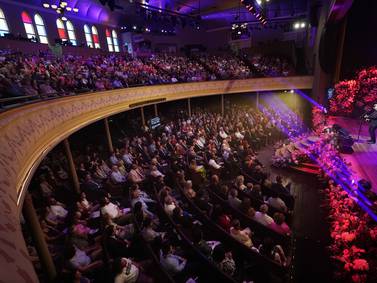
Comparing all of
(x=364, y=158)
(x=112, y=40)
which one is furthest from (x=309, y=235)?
(x=112, y=40)

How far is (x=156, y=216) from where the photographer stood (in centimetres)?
660

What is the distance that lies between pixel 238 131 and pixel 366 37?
7.65 metres

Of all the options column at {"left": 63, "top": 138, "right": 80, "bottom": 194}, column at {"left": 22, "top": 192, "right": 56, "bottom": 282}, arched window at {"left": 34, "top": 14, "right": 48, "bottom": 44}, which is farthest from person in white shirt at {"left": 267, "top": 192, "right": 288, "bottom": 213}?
arched window at {"left": 34, "top": 14, "right": 48, "bottom": 44}

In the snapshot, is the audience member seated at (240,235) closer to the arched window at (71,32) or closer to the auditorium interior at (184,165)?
the auditorium interior at (184,165)

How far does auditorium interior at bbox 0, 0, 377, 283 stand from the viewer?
14.8 feet

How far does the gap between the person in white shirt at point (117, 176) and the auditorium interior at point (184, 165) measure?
0.04 m

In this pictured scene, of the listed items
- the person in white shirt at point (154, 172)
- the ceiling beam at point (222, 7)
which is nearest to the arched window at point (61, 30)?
the ceiling beam at point (222, 7)

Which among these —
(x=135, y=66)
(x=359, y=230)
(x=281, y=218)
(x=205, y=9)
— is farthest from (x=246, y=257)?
(x=205, y=9)

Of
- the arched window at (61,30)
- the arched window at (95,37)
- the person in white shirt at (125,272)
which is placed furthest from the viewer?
the arched window at (95,37)

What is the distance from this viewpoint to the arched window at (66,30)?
65.2 feet

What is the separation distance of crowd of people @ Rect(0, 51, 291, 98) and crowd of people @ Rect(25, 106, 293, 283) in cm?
258

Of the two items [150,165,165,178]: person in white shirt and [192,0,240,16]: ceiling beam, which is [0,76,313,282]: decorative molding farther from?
[192,0,240,16]: ceiling beam

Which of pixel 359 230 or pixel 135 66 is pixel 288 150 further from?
pixel 135 66

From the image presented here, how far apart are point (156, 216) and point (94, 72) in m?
7.24
